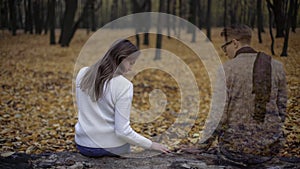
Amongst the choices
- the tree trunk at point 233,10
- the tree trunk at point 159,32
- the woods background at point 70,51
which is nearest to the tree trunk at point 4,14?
the woods background at point 70,51

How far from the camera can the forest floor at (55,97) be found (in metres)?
3.23

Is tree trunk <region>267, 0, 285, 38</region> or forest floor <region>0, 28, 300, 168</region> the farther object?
tree trunk <region>267, 0, 285, 38</region>

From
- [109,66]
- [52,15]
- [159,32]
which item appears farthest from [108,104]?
[52,15]

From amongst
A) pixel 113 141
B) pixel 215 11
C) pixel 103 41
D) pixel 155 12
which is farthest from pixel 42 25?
pixel 113 141

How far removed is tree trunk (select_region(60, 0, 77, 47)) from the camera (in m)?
7.67

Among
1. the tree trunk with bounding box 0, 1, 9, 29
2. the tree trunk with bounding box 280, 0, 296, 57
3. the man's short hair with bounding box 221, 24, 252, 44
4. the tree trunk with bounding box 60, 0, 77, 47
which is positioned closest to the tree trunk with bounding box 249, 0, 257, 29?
the tree trunk with bounding box 280, 0, 296, 57

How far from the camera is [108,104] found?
2602 mm

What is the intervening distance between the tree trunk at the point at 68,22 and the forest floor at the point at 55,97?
154mm

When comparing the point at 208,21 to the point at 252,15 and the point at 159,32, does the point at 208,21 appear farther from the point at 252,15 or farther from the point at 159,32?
the point at 159,32

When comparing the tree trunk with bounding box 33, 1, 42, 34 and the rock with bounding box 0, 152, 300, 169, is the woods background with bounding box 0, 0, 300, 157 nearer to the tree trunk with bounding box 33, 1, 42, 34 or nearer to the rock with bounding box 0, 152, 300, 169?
the tree trunk with bounding box 33, 1, 42, 34

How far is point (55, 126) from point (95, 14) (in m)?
4.89

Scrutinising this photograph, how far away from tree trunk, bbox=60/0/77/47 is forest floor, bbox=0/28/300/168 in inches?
6.1

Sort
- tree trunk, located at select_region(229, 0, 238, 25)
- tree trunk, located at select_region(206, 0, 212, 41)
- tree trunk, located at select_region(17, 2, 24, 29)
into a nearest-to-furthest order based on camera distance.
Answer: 1. tree trunk, located at select_region(229, 0, 238, 25)
2. tree trunk, located at select_region(206, 0, 212, 41)
3. tree trunk, located at select_region(17, 2, 24, 29)

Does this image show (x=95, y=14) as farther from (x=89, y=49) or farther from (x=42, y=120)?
(x=42, y=120)
